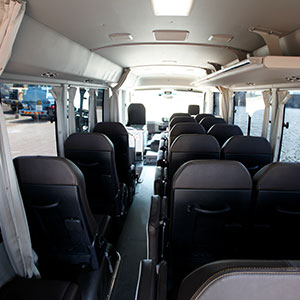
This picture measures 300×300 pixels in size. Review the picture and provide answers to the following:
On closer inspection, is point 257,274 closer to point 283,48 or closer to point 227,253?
point 227,253

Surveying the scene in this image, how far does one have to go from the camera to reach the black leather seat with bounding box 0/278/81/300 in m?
1.60

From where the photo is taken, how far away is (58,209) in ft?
6.28

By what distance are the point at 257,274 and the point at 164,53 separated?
4.53m

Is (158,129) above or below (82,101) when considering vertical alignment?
below

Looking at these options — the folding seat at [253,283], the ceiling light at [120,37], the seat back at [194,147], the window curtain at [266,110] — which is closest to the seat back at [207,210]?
the folding seat at [253,283]

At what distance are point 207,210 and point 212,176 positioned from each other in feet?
0.87

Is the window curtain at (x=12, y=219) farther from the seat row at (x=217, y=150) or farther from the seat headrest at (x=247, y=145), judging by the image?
the seat headrest at (x=247, y=145)

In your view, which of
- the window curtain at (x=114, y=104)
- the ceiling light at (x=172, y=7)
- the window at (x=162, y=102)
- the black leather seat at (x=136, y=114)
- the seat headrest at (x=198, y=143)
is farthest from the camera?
the window at (x=162, y=102)

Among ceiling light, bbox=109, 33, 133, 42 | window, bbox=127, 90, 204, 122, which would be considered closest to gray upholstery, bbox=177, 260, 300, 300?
ceiling light, bbox=109, 33, 133, 42

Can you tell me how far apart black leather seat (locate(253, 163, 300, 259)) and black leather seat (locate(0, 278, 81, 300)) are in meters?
1.54

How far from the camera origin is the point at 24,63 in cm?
242

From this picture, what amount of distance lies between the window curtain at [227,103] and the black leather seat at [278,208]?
20.9 feet

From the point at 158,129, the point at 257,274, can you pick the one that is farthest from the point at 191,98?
the point at 257,274

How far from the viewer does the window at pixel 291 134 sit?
4.62 m
